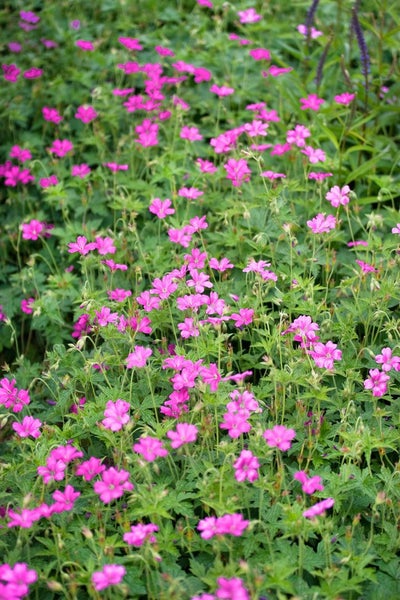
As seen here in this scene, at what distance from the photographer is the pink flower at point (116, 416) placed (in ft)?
8.59

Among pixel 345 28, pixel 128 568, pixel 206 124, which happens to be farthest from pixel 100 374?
pixel 345 28

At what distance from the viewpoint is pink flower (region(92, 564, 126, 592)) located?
2215mm

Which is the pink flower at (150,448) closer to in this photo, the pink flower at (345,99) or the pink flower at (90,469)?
the pink flower at (90,469)

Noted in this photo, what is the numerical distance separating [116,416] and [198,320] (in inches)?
24.4

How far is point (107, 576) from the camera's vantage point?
2.23 metres

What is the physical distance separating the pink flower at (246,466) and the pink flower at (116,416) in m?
0.41

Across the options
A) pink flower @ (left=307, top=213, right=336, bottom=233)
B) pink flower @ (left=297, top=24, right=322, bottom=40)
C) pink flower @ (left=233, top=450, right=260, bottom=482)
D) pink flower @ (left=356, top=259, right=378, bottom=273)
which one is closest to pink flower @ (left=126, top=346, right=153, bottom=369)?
pink flower @ (left=233, top=450, right=260, bottom=482)

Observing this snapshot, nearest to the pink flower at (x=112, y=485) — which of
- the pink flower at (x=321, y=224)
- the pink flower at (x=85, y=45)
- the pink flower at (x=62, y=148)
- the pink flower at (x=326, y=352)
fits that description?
the pink flower at (x=326, y=352)

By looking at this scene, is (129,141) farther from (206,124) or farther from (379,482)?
(379,482)

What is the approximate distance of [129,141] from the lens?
4.61 m

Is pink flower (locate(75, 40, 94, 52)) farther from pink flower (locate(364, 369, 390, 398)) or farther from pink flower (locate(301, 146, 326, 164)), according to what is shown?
pink flower (locate(364, 369, 390, 398))

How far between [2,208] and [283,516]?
8.75 ft

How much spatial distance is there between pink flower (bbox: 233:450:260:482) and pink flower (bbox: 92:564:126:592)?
43cm

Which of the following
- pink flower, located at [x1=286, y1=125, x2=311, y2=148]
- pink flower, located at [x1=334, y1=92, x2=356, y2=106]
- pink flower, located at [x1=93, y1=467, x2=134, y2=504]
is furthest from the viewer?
pink flower, located at [x1=334, y1=92, x2=356, y2=106]
